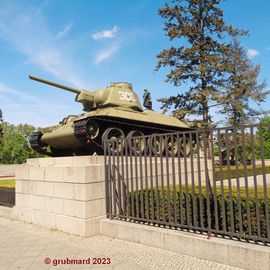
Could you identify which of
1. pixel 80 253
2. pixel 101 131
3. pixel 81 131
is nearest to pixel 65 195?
pixel 80 253

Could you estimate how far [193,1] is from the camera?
1160 inches

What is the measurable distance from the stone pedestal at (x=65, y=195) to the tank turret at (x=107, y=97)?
173 inches

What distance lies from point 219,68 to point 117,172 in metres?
22.3

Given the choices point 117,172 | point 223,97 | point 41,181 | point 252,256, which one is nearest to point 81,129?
point 41,181

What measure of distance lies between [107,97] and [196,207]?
8026 millimetres

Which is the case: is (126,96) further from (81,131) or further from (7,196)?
(7,196)

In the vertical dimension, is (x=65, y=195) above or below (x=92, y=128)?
below

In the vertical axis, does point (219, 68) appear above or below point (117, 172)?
above

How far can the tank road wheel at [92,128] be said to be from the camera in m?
11.1

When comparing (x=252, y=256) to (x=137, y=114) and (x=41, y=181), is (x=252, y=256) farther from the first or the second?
(x=137, y=114)

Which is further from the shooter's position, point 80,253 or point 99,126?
point 99,126

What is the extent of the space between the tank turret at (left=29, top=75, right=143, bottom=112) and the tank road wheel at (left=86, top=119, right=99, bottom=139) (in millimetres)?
1872

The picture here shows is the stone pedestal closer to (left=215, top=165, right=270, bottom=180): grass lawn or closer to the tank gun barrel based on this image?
(left=215, top=165, right=270, bottom=180): grass lawn

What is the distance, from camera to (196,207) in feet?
20.2
